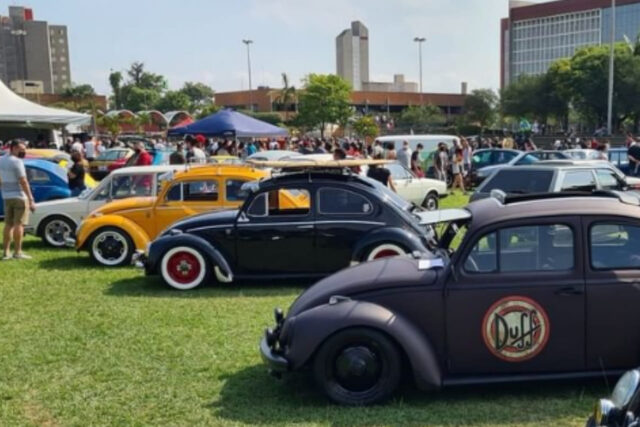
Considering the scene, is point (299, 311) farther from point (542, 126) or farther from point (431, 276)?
point (542, 126)

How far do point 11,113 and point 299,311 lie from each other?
97.4ft

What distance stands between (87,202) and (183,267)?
416cm

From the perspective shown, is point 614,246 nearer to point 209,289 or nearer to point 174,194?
point 209,289

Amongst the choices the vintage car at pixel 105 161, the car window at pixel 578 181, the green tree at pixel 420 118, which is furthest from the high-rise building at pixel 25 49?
the car window at pixel 578 181

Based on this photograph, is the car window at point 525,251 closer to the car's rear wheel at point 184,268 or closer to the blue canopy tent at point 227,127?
the car's rear wheel at point 184,268

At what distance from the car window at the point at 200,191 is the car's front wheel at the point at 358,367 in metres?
5.97

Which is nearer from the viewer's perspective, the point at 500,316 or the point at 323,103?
the point at 500,316

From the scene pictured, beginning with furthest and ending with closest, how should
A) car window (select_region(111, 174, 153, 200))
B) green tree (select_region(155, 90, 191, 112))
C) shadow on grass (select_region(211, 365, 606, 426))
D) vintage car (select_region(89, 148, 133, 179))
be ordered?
1. green tree (select_region(155, 90, 191, 112))
2. vintage car (select_region(89, 148, 133, 179))
3. car window (select_region(111, 174, 153, 200))
4. shadow on grass (select_region(211, 365, 606, 426))

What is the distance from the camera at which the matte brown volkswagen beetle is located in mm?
4898

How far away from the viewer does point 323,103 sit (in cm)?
8100

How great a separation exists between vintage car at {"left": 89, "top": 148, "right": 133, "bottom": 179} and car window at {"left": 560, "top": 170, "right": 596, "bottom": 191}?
51.0 ft

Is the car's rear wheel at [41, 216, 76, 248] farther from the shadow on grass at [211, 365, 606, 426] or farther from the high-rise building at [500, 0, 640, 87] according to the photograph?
the high-rise building at [500, 0, 640, 87]

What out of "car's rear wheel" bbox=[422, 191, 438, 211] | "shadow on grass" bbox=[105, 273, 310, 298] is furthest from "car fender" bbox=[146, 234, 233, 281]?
"car's rear wheel" bbox=[422, 191, 438, 211]

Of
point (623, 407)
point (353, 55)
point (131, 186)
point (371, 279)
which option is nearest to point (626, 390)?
point (623, 407)
